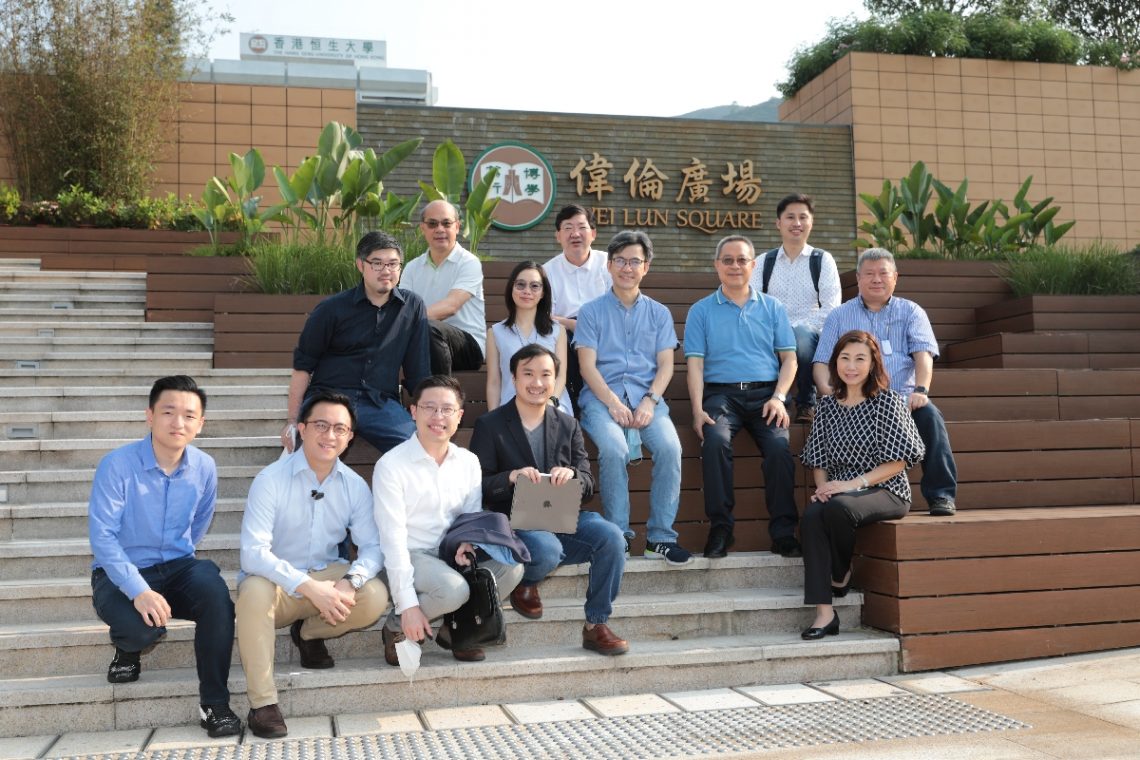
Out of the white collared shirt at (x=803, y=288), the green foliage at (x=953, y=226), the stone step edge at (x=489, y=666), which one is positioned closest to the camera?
the stone step edge at (x=489, y=666)

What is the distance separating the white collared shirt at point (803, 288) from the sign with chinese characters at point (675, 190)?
19.3 feet

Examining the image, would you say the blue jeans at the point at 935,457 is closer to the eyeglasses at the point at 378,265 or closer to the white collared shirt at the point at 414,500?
the white collared shirt at the point at 414,500

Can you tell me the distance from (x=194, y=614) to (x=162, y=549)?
284mm

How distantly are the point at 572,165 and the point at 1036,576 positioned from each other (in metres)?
8.04

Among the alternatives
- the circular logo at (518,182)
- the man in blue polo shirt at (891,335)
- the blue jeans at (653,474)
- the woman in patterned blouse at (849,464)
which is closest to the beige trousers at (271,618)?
the blue jeans at (653,474)

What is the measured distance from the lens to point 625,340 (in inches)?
191

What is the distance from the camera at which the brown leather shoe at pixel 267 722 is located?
3266 mm

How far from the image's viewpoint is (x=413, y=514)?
379 centimetres

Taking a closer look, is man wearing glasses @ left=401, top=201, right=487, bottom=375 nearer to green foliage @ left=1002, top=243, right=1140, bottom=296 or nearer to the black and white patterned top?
the black and white patterned top

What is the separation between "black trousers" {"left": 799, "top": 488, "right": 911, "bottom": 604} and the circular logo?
7.42m

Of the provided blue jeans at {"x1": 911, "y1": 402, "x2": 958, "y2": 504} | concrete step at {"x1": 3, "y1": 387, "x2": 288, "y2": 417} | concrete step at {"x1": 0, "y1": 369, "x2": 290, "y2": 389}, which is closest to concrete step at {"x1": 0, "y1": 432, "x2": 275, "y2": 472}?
concrete step at {"x1": 3, "y1": 387, "x2": 288, "y2": 417}

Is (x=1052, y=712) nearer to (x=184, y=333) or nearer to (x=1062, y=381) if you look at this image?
(x=1062, y=381)

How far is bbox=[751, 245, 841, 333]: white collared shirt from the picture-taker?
5.59 meters

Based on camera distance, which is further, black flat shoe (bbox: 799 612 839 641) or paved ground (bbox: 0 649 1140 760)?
black flat shoe (bbox: 799 612 839 641)
